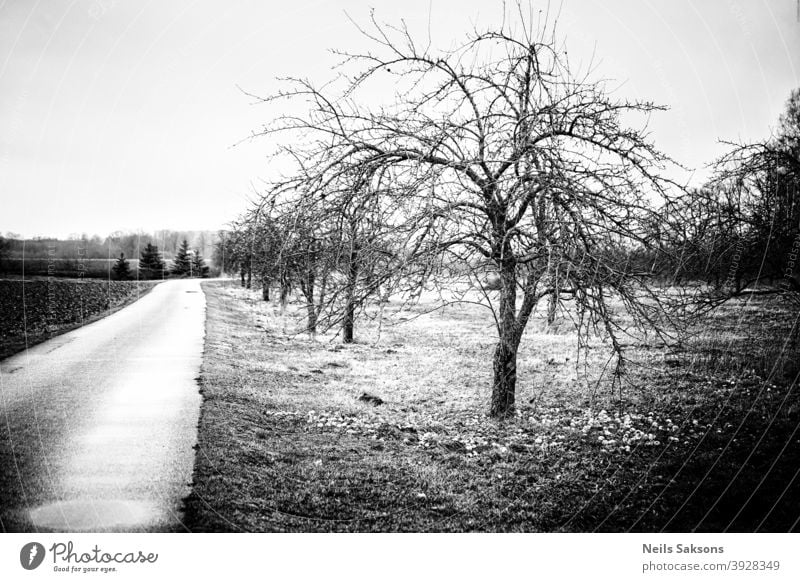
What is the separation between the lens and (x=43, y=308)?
778cm

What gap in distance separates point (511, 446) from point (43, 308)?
857 centimetres

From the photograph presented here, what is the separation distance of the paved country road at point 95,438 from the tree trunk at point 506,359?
4.52 metres

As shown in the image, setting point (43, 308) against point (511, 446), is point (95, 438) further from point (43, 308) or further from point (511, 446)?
point (511, 446)

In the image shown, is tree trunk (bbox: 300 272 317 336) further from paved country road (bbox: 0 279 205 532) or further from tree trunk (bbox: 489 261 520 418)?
tree trunk (bbox: 489 261 520 418)

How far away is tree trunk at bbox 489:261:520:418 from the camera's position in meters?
6.48

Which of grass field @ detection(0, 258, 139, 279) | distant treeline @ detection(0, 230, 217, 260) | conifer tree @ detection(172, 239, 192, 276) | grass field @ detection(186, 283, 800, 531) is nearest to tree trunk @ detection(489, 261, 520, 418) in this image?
grass field @ detection(186, 283, 800, 531)

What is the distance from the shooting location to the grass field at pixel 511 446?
4.08 metres

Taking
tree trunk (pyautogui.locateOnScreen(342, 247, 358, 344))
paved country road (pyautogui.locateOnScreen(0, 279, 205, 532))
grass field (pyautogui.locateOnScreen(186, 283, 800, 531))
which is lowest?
grass field (pyautogui.locateOnScreen(186, 283, 800, 531))

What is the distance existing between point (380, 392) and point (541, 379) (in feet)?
11.9

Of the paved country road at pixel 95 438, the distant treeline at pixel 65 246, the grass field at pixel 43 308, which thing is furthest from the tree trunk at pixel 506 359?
the grass field at pixel 43 308

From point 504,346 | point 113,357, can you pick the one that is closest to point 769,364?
point 504,346

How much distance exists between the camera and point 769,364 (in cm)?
701

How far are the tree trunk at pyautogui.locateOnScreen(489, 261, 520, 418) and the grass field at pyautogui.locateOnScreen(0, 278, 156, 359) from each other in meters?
6.23

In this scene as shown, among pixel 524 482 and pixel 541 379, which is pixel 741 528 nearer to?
pixel 524 482
